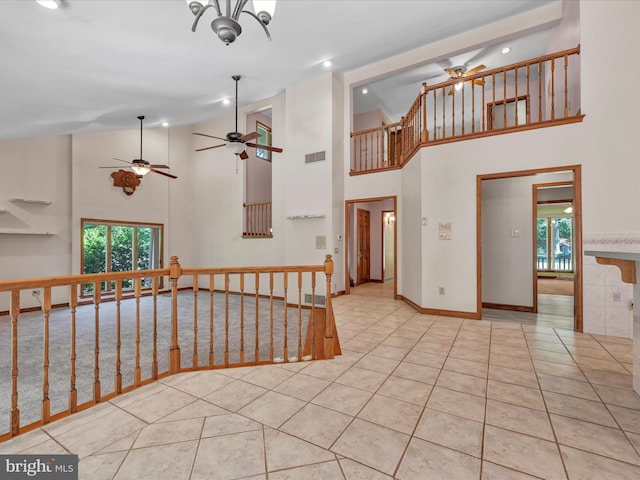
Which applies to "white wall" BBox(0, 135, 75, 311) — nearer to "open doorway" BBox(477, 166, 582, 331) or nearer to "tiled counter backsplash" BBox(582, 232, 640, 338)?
"open doorway" BBox(477, 166, 582, 331)

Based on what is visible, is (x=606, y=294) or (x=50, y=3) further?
(x=606, y=294)

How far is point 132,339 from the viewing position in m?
4.36

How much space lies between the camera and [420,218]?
498 cm

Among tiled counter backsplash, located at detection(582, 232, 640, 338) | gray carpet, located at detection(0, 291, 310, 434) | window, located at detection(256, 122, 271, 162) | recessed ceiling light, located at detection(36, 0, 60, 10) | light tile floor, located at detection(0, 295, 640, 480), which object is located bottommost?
gray carpet, located at detection(0, 291, 310, 434)

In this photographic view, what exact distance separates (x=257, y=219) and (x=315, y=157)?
2.60 m

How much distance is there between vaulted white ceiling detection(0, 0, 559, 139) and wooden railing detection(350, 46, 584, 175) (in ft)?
3.25

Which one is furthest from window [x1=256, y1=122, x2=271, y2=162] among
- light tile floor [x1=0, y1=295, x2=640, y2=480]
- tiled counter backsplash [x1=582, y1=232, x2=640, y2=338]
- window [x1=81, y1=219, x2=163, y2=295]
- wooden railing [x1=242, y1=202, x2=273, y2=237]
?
tiled counter backsplash [x1=582, y1=232, x2=640, y2=338]

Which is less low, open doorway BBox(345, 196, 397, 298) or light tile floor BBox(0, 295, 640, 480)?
open doorway BBox(345, 196, 397, 298)

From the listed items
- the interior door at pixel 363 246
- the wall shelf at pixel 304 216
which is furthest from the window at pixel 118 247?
the interior door at pixel 363 246

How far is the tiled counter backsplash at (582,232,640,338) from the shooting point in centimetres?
354

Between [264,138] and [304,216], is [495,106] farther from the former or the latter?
[264,138]

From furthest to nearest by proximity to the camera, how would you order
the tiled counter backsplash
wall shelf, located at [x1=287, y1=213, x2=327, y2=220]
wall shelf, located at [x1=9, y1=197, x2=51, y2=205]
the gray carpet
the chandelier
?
wall shelf, located at [x1=287, y1=213, x2=327, y2=220]
wall shelf, located at [x1=9, y1=197, x2=51, y2=205]
the tiled counter backsplash
the gray carpet
the chandelier

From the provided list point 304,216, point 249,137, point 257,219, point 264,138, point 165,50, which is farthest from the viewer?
point 264,138

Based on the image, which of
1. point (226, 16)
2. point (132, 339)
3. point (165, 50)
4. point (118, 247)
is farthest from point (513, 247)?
point (118, 247)
